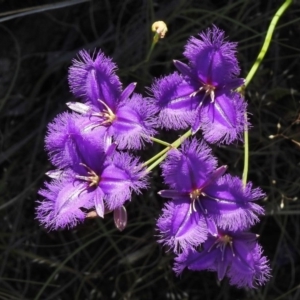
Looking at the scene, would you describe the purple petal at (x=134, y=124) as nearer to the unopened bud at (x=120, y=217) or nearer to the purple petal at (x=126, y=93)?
the purple petal at (x=126, y=93)

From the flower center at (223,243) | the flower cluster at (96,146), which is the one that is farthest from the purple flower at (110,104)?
the flower center at (223,243)

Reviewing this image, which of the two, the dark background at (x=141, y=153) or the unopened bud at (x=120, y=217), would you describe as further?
the dark background at (x=141, y=153)

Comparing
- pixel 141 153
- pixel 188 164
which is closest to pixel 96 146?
pixel 188 164

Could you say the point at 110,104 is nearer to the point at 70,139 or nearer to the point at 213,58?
the point at 70,139

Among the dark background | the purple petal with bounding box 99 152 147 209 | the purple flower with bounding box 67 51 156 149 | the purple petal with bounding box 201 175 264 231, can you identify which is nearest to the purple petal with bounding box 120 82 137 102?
the purple flower with bounding box 67 51 156 149

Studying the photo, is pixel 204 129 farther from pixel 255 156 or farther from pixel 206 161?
pixel 255 156

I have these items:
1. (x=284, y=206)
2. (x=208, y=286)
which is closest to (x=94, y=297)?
(x=208, y=286)

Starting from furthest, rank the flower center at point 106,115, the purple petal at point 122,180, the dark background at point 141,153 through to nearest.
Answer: the dark background at point 141,153 < the flower center at point 106,115 < the purple petal at point 122,180
